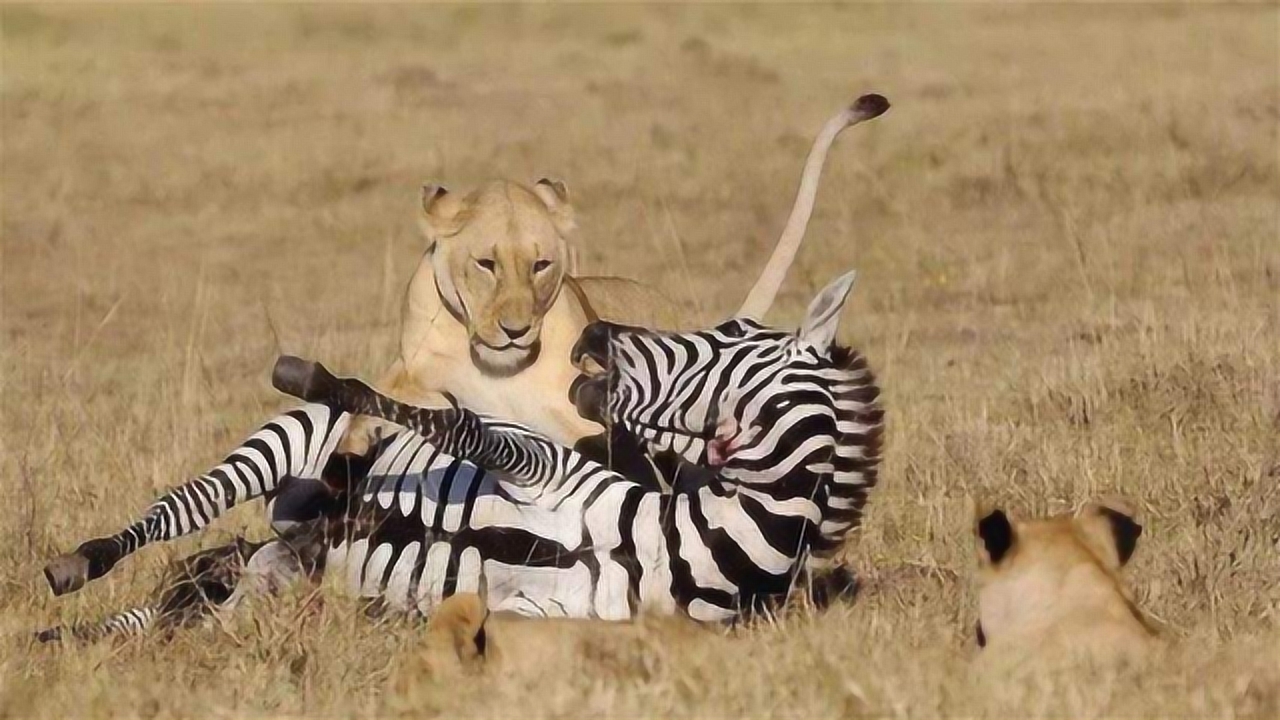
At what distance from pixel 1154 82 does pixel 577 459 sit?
12728 mm

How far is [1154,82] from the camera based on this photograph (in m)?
17.4

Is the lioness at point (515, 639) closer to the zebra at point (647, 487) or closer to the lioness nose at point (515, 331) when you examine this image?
the zebra at point (647, 487)

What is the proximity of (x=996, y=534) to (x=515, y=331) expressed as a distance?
174 cm

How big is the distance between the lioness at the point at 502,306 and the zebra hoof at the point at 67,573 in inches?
33.0

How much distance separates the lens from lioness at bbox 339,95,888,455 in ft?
20.0

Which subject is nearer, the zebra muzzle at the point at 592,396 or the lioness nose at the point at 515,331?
the zebra muzzle at the point at 592,396

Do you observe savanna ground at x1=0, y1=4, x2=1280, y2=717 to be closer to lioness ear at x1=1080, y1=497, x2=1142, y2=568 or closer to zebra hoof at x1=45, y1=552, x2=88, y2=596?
zebra hoof at x1=45, y1=552, x2=88, y2=596

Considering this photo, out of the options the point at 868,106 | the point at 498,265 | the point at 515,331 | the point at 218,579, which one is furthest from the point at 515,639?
the point at 868,106

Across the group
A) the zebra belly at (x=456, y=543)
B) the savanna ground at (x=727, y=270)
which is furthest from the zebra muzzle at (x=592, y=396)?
the savanna ground at (x=727, y=270)

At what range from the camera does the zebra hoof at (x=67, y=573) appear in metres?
5.25

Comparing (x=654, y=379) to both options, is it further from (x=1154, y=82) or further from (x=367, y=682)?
(x=1154, y=82)

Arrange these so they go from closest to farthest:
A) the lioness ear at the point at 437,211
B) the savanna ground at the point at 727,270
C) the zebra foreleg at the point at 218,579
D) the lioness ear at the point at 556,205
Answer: the savanna ground at the point at 727,270
the zebra foreleg at the point at 218,579
the lioness ear at the point at 437,211
the lioness ear at the point at 556,205

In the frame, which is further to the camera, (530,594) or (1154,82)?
(1154,82)

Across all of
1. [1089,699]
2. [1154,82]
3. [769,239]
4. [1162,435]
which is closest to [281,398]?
[1162,435]
